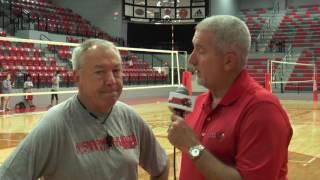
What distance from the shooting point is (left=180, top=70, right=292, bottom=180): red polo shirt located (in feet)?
5.93

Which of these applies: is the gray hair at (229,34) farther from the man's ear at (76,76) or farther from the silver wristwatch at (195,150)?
the man's ear at (76,76)

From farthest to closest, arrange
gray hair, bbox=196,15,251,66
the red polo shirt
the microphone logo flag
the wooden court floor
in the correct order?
the wooden court floor
the microphone logo flag
gray hair, bbox=196,15,251,66
the red polo shirt

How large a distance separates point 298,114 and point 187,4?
15524mm

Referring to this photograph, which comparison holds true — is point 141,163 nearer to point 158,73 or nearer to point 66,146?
point 66,146

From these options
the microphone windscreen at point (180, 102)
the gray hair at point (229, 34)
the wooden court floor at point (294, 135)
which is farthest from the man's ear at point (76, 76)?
the wooden court floor at point (294, 135)

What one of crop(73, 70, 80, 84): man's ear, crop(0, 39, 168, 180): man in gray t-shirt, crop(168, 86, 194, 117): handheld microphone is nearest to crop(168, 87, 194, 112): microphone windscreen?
crop(168, 86, 194, 117): handheld microphone

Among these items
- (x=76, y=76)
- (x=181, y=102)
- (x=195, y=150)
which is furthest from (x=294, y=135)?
(x=195, y=150)

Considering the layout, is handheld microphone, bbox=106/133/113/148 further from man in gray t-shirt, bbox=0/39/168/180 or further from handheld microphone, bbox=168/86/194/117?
handheld microphone, bbox=168/86/194/117

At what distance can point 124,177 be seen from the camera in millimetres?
2252

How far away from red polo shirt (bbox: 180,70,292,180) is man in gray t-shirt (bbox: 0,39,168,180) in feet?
1.17

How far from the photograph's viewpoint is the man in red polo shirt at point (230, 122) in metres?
1.81

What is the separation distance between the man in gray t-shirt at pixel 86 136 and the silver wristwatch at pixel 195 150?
0.46 m

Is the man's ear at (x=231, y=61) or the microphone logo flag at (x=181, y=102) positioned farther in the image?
the microphone logo flag at (x=181, y=102)

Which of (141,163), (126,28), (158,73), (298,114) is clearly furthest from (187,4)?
(141,163)
